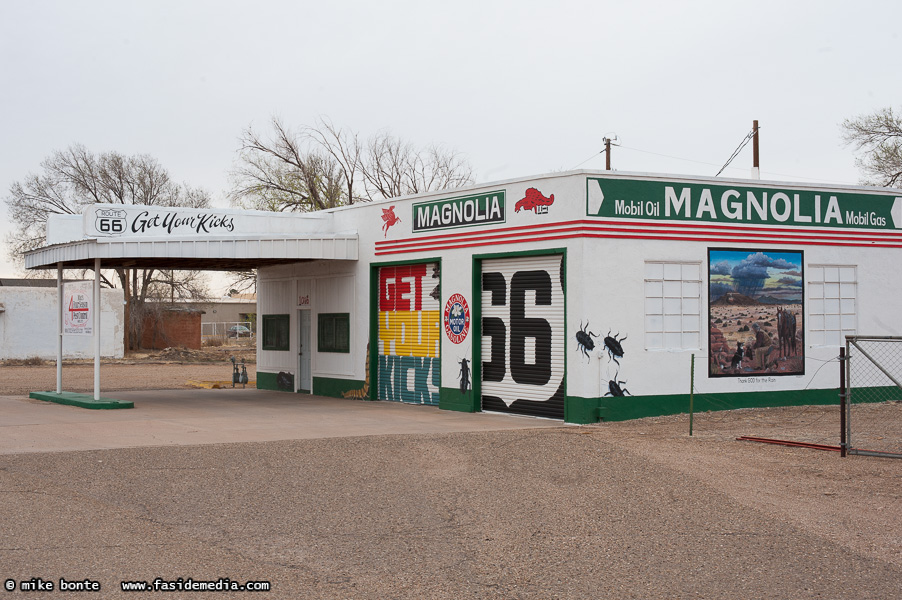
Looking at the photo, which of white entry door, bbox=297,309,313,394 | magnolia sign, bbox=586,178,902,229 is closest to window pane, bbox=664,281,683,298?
magnolia sign, bbox=586,178,902,229

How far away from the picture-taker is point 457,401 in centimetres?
1994

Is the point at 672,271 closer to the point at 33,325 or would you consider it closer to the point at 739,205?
the point at 739,205

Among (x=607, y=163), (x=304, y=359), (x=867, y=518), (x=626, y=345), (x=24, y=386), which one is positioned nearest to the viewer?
(x=867, y=518)

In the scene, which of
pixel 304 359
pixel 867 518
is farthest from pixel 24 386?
pixel 867 518

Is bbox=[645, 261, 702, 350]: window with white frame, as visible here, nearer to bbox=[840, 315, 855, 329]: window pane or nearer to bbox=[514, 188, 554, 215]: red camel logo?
bbox=[514, 188, 554, 215]: red camel logo

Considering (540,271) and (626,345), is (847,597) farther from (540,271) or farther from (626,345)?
(540,271)

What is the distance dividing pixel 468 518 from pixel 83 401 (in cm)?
1378

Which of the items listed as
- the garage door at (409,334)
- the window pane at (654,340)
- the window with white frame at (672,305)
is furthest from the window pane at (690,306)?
the garage door at (409,334)

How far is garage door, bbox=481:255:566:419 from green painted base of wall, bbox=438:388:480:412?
27 centimetres

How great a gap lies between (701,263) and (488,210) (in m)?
4.23

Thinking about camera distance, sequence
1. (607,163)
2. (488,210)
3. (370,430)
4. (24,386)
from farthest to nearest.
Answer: (607,163), (24,386), (488,210), (370,430)

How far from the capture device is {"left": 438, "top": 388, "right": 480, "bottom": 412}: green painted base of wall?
19.6m

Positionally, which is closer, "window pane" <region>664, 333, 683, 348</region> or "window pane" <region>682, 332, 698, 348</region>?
"window pane" <region>664, 333, 683, 348</region>

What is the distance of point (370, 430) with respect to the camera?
16312 millimetres
